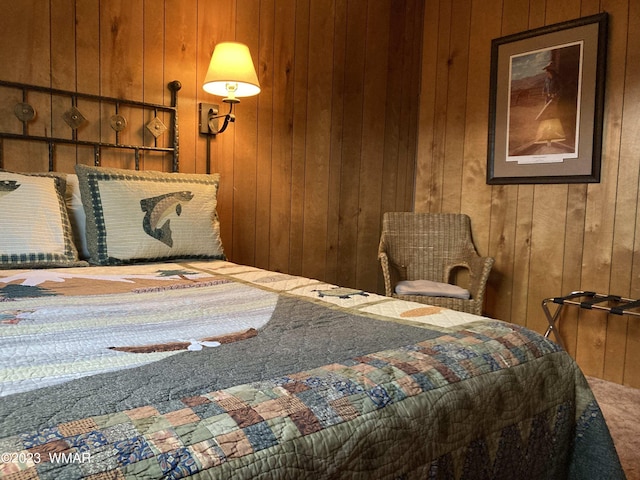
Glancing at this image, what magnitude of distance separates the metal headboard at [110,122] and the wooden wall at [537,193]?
172 centimetres

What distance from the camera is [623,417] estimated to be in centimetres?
221

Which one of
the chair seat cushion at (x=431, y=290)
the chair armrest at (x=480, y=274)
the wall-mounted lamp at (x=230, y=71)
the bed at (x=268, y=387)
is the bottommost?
the chair seat cushion at (x=431, y=290)

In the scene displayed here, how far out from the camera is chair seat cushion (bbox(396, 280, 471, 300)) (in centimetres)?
279

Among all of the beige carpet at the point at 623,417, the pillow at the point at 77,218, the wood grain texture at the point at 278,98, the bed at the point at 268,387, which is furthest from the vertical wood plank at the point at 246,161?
the beige carpet at the point at 623,417

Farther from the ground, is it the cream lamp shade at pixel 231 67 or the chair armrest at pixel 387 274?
the cream lamp shade at pixel 231 67

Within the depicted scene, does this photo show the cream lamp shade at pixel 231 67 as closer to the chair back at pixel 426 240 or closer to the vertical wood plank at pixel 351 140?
the vertical wood plank at pixel 351 140

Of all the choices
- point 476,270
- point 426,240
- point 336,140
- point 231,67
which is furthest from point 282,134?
point 476,270

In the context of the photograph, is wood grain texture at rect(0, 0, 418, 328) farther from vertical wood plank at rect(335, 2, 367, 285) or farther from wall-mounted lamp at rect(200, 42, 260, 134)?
wall-mounted lamp at rect(200, 42, 260, 134)

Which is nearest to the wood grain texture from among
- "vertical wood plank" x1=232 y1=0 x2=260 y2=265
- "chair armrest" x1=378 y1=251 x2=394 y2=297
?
"vertical wood plank" x1=232 y1=0 x2=260 y2=265

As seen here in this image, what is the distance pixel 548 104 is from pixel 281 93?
4.81 ft

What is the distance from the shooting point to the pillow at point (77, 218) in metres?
1.95

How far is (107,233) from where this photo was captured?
1888mm

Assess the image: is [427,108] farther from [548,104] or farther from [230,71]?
[230,71]

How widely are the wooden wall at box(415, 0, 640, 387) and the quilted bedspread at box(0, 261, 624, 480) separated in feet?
5.82
